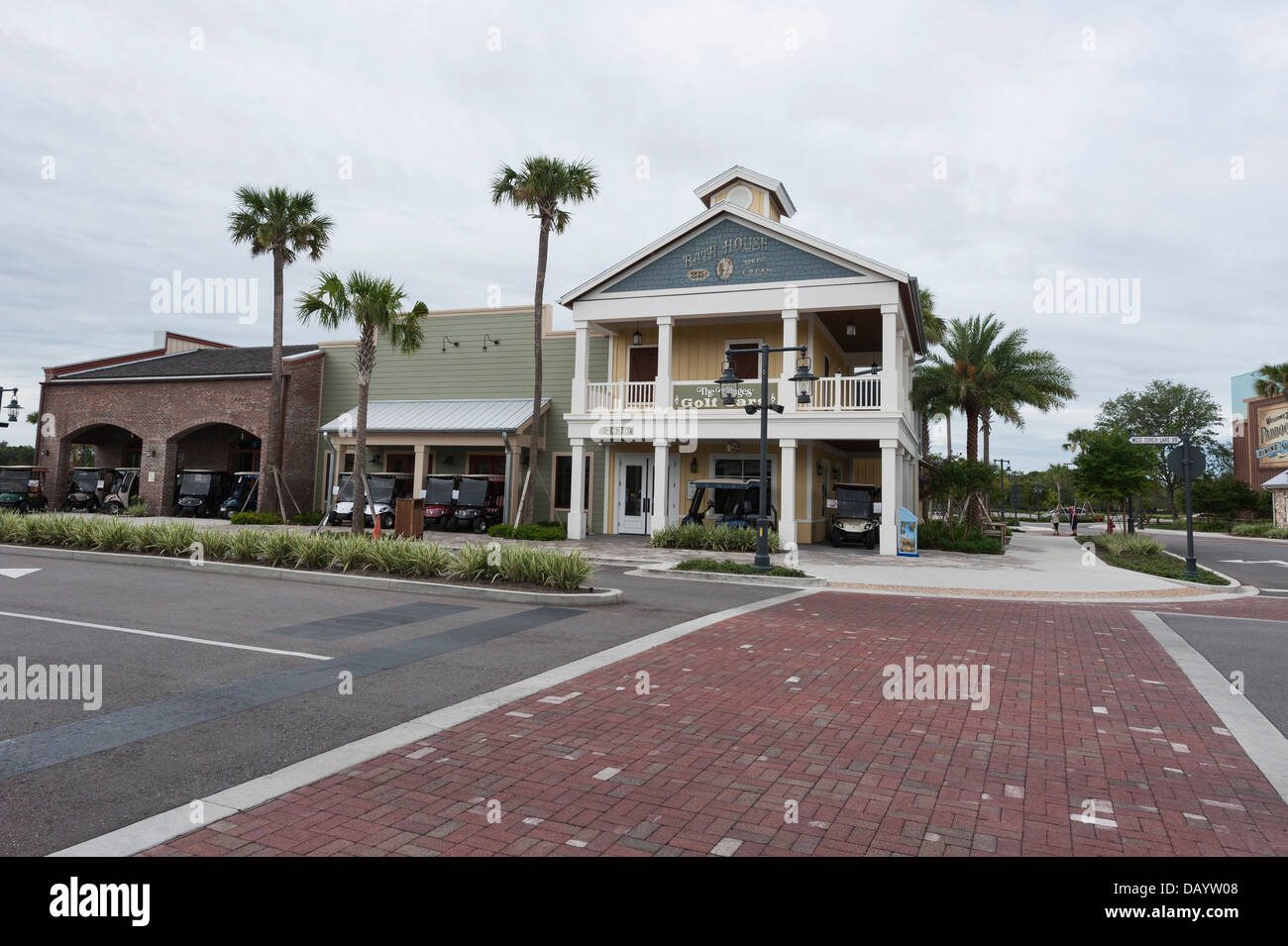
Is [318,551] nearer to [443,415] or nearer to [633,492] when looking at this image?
[633,492]

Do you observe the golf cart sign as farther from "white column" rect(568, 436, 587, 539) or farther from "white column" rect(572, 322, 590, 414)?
"white column" rect(568, 436, 587, 539)

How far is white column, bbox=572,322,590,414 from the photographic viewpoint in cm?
2271

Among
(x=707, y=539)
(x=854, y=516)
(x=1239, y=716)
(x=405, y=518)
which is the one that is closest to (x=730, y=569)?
(x=707, y=539)

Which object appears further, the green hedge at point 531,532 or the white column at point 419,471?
the white column at point 419,471

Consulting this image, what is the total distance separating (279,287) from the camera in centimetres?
2697

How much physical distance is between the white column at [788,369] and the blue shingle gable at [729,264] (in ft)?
3.97

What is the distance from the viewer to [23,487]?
101ft

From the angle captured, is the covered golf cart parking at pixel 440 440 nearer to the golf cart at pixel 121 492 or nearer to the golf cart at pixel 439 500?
the golf cart at pixel 439 500

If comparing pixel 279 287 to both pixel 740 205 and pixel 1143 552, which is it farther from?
pixel 1143 552

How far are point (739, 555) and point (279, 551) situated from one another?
10133 mm

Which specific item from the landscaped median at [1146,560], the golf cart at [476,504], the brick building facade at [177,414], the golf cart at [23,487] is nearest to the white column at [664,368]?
the golf cart at [476,504]

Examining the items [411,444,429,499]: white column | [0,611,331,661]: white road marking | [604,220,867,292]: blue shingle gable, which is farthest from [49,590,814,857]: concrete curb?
[411,444,429,499]: white column

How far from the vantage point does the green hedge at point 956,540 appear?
2286 cm
